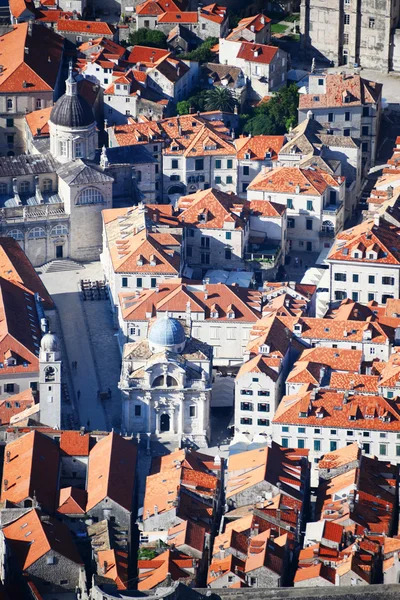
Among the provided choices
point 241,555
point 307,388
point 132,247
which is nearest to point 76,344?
point 132,247

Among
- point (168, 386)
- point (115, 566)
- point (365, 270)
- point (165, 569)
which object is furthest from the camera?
point (365, 270)

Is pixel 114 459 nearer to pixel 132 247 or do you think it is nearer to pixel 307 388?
pixel 307 388

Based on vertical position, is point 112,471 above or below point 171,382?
below

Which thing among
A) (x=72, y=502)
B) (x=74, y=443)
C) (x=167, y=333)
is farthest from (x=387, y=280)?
(x=72, y=502)

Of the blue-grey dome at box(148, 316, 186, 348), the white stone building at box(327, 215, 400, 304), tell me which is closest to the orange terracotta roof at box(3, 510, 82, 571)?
the blue-grey dome at box(148, 316, 186, 348)

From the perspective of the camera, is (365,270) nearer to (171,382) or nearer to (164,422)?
(171,382)

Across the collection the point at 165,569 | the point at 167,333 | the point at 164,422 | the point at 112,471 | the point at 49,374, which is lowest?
the point at 165,569
